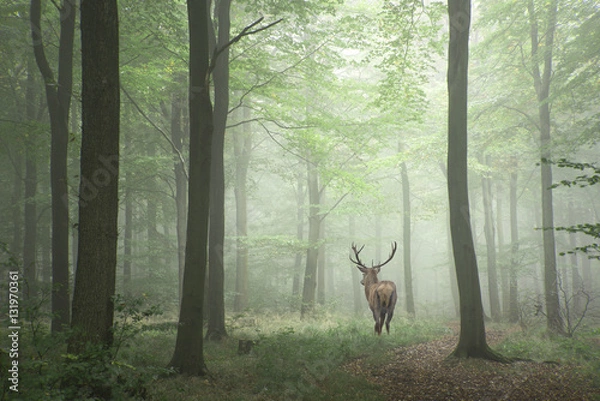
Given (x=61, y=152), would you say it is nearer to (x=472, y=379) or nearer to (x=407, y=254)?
(x=472, y=379)

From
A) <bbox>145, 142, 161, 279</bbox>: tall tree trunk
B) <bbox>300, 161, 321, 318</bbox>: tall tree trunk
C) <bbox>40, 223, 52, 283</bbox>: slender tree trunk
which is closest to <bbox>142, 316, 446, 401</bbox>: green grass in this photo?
<bbox>300, 161, 321, 318</bbox>: tall tree trunk

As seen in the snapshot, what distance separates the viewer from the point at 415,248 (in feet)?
149

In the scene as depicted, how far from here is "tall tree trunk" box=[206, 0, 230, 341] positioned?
987 cm

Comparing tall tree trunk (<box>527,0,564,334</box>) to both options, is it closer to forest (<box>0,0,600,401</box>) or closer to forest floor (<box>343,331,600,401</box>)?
forest (<box>0,0,600,401</box>)

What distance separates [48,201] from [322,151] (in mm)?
10899

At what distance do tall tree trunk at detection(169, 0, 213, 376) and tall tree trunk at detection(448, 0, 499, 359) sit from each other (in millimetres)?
5317

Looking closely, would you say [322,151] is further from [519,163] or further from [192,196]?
[519,163]

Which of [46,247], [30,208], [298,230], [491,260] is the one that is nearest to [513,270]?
[491,260]

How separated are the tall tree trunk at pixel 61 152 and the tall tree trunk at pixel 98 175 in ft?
16.1

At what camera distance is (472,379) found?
677 cm

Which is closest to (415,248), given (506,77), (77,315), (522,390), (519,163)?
(519,163)

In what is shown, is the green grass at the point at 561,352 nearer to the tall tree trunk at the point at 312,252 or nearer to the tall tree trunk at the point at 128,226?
the tall tree trunk at the point at 312,252

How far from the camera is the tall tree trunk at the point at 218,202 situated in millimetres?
9867

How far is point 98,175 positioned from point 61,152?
572 cm
